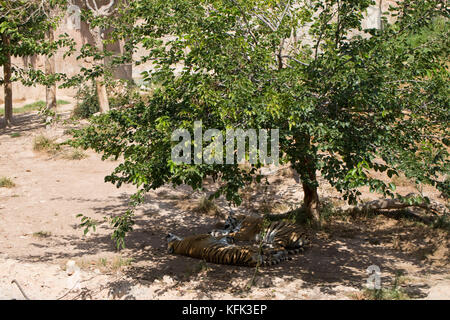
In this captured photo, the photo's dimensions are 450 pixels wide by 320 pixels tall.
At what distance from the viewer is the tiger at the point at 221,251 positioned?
7.66 metres

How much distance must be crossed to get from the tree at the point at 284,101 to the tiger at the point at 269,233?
159 centimetres

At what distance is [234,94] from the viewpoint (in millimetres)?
5285

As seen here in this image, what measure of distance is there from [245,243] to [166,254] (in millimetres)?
1368

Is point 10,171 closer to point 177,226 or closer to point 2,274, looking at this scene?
point 177,226

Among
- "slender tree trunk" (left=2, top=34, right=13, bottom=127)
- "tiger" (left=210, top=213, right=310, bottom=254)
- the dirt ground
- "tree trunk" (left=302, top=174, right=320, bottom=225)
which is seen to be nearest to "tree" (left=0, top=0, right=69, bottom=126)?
"slender tree trunk" (left=2, top=34, right=13, bottom=127)

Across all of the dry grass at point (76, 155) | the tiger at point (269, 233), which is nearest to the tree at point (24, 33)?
the dry grass at point (76, 155)

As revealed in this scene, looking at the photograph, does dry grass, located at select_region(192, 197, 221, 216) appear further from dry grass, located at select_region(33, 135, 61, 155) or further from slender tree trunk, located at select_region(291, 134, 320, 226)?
dry grass, located at select_region(33, 135, 61, 155)

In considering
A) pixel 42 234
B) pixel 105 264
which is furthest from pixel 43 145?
pixel 105 264

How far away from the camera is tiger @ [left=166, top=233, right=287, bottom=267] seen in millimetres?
7664

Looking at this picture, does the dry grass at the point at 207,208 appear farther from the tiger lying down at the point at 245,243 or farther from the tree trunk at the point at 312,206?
the tree trunk at the point at 312,206

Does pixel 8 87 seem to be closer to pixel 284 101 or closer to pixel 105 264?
Answer: pixel 105 264

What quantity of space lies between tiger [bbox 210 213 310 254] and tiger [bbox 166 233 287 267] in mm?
236

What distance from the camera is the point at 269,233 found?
330 inches

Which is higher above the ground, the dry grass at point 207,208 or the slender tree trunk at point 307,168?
the slender tree trunk at point 307,168
